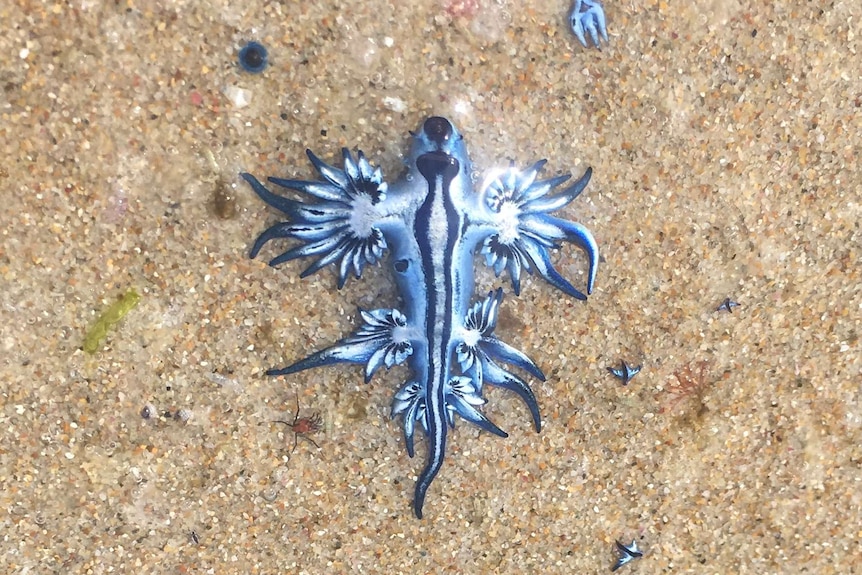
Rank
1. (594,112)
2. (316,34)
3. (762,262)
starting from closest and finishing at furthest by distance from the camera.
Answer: (316,34) → (594,112) → (762,262)

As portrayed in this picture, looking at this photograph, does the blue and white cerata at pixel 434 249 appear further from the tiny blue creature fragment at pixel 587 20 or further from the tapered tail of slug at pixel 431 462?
the tiny blue creature fragment at pixel 587 20

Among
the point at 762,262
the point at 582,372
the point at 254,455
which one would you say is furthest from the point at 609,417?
the point at 254,455

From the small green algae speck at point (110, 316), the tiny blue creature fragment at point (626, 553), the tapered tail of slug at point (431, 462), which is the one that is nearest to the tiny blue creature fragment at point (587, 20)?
the tapered tail of slug at point (431, 462)

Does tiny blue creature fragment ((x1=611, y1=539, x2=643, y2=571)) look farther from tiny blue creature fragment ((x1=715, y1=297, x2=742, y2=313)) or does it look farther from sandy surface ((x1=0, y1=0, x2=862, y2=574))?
tiny blue creature fragment ((x1=715, y1=297, x2=742, y2=313))

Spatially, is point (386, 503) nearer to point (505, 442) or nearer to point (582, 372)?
point (505, 442)

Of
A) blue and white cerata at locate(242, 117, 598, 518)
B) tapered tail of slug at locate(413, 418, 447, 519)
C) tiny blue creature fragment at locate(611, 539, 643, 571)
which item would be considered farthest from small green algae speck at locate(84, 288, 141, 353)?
tiny blue creature fragment at locate(611, 539, 643, 571)
